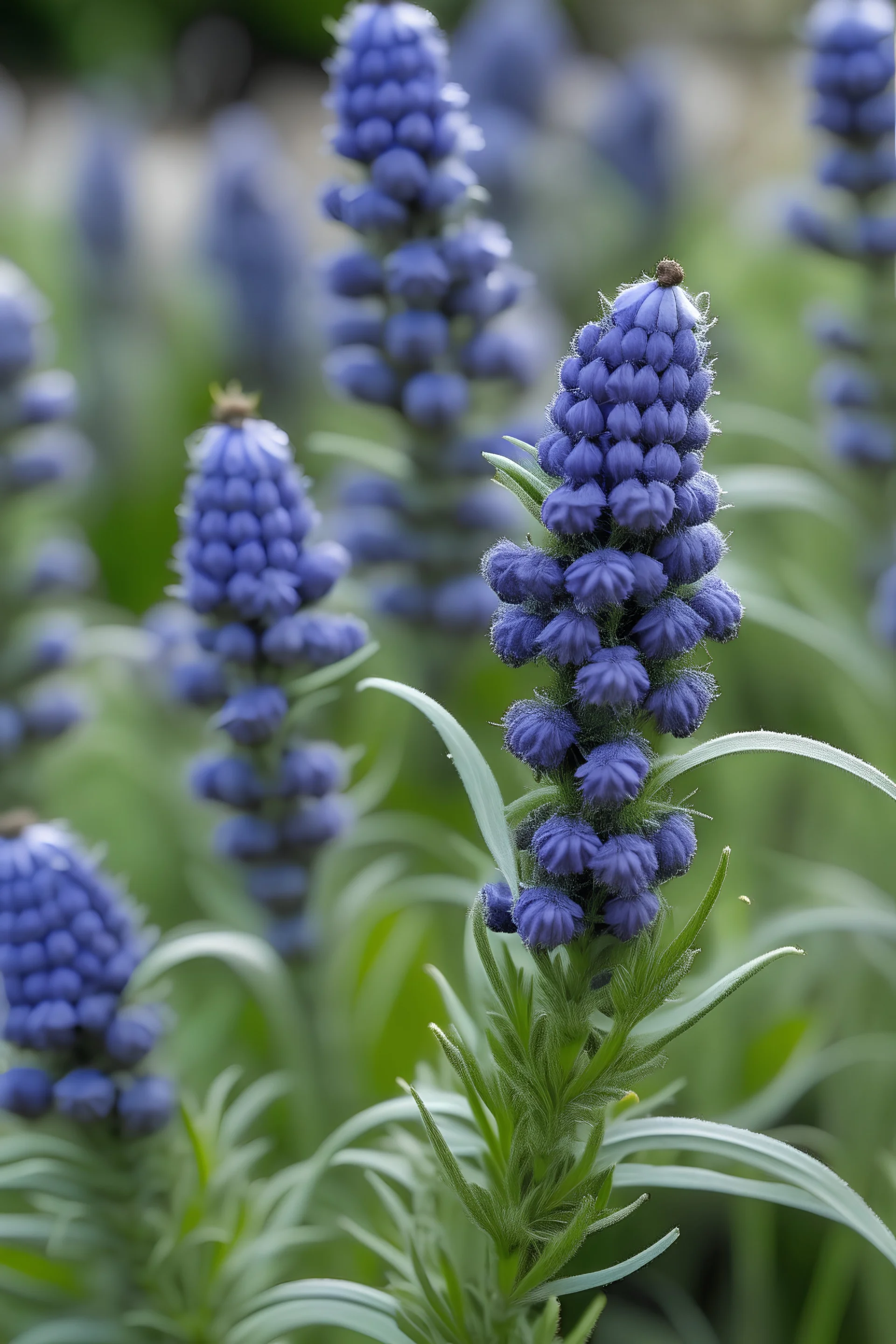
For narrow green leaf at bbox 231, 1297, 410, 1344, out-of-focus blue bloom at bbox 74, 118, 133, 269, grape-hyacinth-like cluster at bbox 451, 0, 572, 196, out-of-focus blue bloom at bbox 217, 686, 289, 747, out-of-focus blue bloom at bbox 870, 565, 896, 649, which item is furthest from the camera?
out-of-focus blue bloom at bbox 74, 118, 133, 269

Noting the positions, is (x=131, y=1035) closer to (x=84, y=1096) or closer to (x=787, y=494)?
(x=84, y=1096)

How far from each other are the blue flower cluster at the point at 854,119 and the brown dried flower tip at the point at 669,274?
1.20 m

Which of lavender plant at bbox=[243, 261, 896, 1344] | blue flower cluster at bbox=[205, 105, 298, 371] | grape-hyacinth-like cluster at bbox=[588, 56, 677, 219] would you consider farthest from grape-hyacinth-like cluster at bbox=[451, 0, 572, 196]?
lavender plant at bbox=[243, 261, 896, 1344]

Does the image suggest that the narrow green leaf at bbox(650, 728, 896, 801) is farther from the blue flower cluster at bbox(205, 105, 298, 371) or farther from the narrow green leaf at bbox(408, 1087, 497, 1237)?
the blue flower cluster at bbox(205, 105, 298, 371)

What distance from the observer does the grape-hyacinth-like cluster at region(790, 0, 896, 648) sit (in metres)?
1.99

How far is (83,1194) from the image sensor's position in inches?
57.5

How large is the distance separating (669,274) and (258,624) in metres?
0.69

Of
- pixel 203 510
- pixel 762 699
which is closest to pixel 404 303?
pixel 203 510

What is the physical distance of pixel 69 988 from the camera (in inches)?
53.5

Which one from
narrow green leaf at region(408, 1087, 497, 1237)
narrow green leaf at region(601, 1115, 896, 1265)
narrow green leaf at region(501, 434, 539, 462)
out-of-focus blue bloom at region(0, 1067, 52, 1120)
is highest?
narrow green leaf at region(501, 434, 539, 462)

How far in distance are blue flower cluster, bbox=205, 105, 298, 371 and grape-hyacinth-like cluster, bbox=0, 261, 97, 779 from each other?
40.7 inches

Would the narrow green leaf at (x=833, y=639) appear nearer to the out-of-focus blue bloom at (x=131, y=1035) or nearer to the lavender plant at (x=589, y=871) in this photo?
the lavender plant at (x=589, y=871)

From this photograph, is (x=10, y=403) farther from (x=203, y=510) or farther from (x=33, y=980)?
(x=33, y=980)

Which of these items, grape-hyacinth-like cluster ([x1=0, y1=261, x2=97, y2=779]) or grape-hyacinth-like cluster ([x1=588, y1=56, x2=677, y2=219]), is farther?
grape-hyacinth-like cluster ([x1=588, y1=56, x2=677, y2=219])
